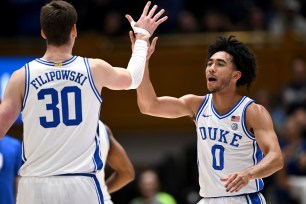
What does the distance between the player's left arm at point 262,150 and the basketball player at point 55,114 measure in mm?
1138

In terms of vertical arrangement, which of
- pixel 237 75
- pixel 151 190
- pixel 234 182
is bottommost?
pixel 151 190

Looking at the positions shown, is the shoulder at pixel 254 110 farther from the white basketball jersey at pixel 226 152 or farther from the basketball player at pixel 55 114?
the basketball player at pixel 55 114

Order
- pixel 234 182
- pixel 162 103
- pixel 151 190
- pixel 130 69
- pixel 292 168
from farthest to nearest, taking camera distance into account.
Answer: pixel 292 168 → pixel 151 190 → pixel 162 103 → pixel 130 69 → pixel 234 182

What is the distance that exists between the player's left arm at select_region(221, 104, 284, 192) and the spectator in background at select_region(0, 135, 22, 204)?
2493mm

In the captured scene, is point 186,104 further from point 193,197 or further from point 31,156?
point 193,197

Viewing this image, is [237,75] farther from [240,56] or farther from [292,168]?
[292,168]

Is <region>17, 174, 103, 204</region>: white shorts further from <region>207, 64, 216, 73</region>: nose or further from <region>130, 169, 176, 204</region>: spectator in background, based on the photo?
<region>130, 169, 176, 204</region>: spectator in background

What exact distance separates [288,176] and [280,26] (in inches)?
169

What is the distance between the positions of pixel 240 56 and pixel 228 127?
69 cm

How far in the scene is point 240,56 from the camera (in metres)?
7.38

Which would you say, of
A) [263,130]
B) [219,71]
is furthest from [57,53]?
[263,130]

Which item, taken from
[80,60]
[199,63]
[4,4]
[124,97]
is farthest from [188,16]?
[80,60]

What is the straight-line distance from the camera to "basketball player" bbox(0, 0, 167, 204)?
237 inches

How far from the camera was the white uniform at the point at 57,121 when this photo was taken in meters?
6.02
